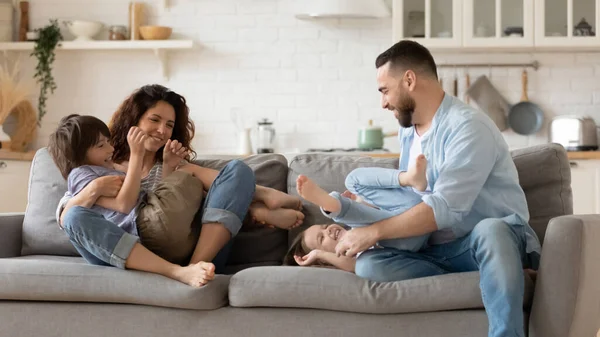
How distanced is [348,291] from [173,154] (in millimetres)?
1023

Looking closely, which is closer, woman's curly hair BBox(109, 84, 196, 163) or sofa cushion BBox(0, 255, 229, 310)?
sofa cushion BBox(0, 255, 229, 310)

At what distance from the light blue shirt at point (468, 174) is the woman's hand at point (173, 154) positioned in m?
0.93

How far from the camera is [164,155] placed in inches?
128

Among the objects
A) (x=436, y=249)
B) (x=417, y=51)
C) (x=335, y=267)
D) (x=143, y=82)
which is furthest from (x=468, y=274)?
(x=143, y=82)

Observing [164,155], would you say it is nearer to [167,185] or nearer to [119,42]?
[167,185]

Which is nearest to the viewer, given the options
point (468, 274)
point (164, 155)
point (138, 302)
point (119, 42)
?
point (468, 274)

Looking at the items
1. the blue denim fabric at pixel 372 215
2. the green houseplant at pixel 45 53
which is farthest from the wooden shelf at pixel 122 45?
the blue denim fabric at pixel 372 215

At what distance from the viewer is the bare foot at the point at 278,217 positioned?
3139 millimetres

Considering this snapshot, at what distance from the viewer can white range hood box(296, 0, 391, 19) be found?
5.41 meters

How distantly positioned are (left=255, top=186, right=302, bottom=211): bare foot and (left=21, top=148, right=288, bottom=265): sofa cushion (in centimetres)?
13

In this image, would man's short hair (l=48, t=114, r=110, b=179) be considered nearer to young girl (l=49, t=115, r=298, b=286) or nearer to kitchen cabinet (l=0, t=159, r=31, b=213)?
young girl (l=49, t=115, r=298, b=286)

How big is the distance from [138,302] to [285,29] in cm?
333

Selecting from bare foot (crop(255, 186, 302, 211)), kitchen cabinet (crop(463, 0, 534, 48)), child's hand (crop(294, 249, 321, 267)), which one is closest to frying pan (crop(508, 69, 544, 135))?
kitchen cabinet (crop(463, 0, 534, 48))

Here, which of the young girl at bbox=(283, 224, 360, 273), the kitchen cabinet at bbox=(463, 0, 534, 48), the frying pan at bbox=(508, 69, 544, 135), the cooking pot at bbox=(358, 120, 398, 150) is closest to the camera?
the young girl at bbox=(283, 224, 360, 273)
